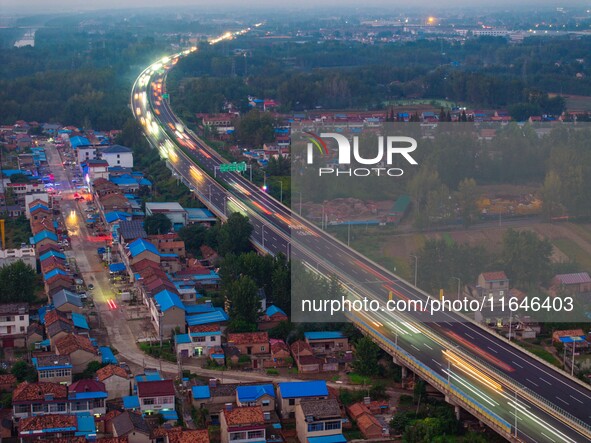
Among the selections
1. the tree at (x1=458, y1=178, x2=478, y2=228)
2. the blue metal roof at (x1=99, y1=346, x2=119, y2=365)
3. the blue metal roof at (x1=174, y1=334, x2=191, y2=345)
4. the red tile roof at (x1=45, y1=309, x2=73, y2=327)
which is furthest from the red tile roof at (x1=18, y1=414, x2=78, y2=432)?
the tree at (x1=458, y1=178, x2=478, y2=228)

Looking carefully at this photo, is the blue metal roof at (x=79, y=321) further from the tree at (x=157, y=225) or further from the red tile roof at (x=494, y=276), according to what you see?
the red tile roof at (x=494, y=276)

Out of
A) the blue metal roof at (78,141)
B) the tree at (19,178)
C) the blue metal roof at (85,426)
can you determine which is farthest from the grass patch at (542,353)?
the blue metal roof at (78,141)

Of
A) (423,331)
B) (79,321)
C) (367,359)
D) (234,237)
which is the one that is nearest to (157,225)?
(234,237)

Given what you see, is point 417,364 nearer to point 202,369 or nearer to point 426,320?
point 426,320

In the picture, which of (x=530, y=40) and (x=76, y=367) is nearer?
(x=76, y=367)

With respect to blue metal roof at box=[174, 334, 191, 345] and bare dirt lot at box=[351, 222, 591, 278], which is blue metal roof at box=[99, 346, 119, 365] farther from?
bare dirt lot at box=[351, 222, 591, 278]

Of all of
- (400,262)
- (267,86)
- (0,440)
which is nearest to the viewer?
(0,440)

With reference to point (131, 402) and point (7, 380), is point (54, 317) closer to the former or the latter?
point (7, 380)

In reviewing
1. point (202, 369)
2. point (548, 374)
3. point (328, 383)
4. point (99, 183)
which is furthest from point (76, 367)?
point (99, 183)
